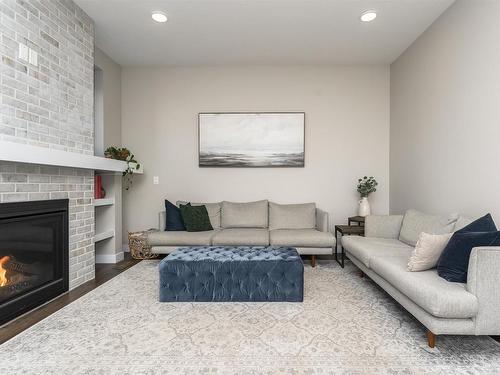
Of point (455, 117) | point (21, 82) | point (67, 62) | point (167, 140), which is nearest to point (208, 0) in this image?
point (67, 62)

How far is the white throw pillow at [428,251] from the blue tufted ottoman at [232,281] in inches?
38.0

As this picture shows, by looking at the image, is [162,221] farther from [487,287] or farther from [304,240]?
[487,287]

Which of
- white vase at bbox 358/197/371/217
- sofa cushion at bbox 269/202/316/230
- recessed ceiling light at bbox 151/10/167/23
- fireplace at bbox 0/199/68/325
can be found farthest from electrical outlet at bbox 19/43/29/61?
white vase at bbox 358/197/371/217

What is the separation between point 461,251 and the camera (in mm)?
2039

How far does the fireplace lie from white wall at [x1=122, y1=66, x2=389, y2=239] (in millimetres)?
1930

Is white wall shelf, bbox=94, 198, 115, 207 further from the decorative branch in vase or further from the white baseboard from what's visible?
the white baseboard

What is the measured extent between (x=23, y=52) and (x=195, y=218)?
8.55ft

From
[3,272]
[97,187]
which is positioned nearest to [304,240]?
[97,187]

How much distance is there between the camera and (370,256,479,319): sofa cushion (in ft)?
5.94

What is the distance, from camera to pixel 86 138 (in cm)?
332

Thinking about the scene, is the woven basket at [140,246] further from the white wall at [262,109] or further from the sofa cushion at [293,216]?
the sofa cushion at [293,216]

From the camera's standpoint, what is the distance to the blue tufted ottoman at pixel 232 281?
275cm

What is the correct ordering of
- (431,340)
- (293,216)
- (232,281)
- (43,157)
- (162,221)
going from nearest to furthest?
(431,340) < (43,157) < (232,281) < (162,221) < (293,216)

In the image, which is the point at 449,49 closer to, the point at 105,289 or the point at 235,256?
the point at 235,256
